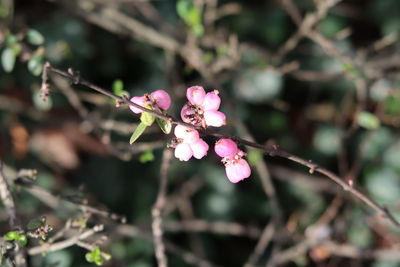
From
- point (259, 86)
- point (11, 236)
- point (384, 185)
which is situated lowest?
point (11, 236)

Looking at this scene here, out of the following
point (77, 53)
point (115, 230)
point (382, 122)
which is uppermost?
point (77, 53)

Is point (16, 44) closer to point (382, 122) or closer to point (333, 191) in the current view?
point (333, 191)

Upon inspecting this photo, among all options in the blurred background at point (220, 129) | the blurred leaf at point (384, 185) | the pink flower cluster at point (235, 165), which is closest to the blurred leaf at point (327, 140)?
the blurred background at point (220, 129)

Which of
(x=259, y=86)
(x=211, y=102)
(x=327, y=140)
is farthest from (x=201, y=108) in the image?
(x=327, y=140)

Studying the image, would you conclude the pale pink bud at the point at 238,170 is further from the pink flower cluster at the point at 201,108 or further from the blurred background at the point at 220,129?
the blurred background at the point at 220,129

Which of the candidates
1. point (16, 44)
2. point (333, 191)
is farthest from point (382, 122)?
point (16, 44)

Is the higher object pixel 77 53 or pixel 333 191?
pixel 77 53

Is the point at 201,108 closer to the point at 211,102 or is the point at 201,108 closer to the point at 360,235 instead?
the point at 211,102
